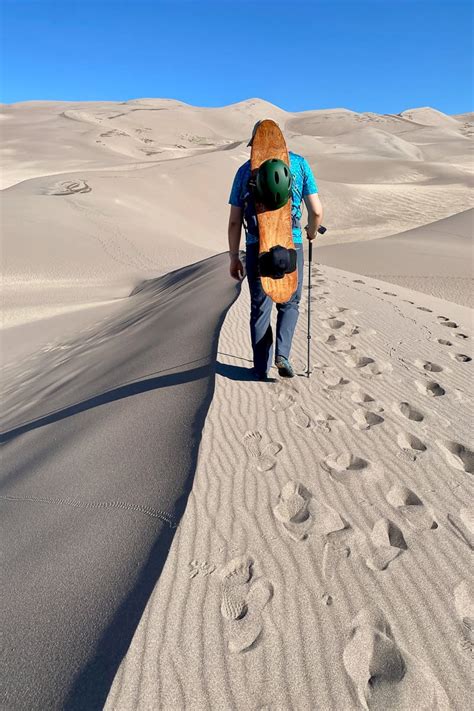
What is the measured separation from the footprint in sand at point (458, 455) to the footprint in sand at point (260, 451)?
3.10 feet

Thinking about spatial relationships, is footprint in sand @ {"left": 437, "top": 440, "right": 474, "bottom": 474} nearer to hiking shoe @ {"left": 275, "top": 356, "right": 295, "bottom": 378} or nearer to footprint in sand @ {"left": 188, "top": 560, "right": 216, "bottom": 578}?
hiking shoe @ {"left": 275, "top": 356, "right": 295, "bottom": 378}

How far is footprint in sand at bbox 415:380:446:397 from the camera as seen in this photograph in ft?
12.2

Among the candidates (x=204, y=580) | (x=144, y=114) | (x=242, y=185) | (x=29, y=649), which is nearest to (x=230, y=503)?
(x=204, y=580)

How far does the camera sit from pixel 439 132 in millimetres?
62906

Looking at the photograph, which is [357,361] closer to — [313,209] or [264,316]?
[264,316]

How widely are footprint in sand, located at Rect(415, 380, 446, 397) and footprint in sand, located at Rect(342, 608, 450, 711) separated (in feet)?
7.55

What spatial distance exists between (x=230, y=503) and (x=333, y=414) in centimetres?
119

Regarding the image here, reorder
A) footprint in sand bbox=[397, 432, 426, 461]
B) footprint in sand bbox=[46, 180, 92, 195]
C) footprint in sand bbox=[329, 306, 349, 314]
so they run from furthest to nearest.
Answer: footprint in sand bbox=[46, 180, 92, 195] < footprint in sand bbox=[329, 306, 349, 314] < footprint in sand bbox=[397, 432, 426, 461]

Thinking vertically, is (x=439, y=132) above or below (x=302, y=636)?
above

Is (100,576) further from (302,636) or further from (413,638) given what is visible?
(413,638)

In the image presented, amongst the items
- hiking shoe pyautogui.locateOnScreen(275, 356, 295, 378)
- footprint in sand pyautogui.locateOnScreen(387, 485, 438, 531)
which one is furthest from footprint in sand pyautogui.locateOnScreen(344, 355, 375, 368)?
footprint in sand pyautogui.locateOnScreen(387, 485, 438, 531)

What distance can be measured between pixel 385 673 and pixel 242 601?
516mm

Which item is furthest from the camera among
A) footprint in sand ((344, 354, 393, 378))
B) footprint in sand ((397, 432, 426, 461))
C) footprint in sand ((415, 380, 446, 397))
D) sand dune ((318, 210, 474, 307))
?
sand dune ((318, 210, 474, 307))

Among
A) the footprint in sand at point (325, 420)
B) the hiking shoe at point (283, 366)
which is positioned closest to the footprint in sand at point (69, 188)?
the hiking shoe at point (283, 366)
